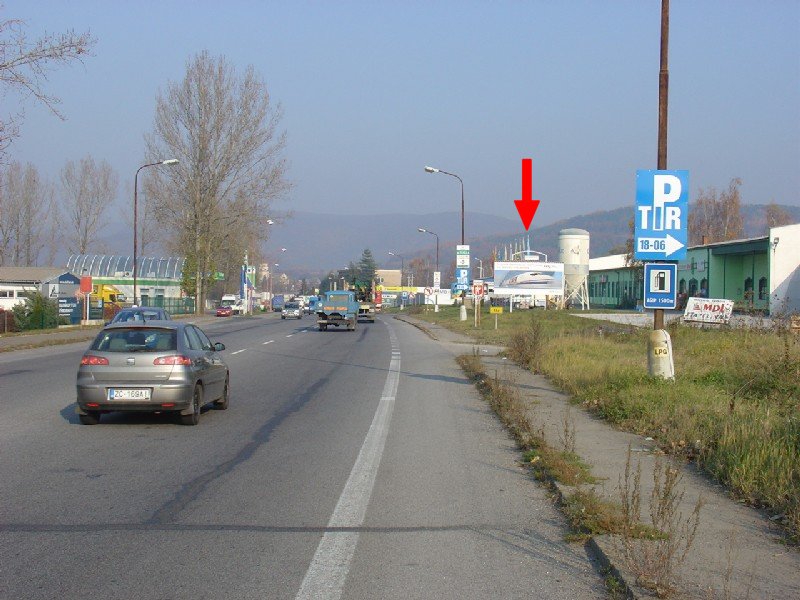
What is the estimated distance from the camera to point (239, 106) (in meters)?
68.0

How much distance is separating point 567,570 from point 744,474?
283 centimetres

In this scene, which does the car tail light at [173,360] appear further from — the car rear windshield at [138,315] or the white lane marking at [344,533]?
the car rear windshield at [138,315]

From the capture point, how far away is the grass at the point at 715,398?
7.90 m

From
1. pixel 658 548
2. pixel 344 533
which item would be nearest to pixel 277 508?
pixel 344 533

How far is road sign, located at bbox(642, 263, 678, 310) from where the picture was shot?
14.0 metres

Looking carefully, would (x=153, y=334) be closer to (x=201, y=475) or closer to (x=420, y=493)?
(x=201, y=475)

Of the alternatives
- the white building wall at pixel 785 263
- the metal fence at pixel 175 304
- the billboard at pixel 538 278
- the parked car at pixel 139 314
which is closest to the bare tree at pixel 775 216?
the billboard at pixel 538 278

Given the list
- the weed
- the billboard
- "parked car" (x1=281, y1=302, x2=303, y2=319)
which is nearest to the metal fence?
"parked car" (x1=281, y1=302, x2=303, y2=319)

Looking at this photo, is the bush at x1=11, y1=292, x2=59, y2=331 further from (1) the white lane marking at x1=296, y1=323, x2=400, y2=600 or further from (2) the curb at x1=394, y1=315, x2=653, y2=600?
(2) the curb at x1=394, y1=315, x2=653, y2=600

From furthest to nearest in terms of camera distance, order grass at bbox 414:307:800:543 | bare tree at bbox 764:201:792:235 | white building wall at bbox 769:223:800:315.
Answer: bare tree at bbox 764:201:792:235 → white building wall at bbox 769:223:800:315 → grass at bbox 414:307:800:543

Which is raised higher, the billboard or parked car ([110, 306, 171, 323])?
the billboard

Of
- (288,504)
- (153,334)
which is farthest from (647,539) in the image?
(153,334)

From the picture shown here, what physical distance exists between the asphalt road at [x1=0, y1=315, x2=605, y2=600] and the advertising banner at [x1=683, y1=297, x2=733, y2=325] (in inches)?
795

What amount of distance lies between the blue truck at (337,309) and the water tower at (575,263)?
36.3 meters
